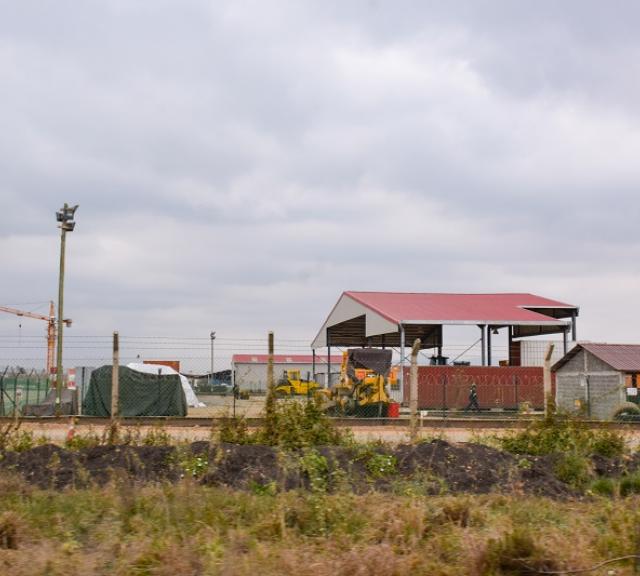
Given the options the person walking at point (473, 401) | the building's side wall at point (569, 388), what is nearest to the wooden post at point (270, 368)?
the building's side wall at point (569, 388)

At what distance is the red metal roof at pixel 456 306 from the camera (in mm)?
39812

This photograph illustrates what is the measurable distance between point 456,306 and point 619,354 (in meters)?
12.8

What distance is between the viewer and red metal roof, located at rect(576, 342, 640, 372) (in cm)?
3062

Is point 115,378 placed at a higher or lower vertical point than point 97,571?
higher

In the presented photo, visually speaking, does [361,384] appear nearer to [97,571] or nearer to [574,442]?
[574,442]

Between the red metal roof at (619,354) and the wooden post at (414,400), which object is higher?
the red metal roof at (619,354)

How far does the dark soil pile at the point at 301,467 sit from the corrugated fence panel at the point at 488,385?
26.2 m

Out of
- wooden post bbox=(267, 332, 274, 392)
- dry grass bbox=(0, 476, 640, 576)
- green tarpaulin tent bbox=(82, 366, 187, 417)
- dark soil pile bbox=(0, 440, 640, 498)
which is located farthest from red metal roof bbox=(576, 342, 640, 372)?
dry grass bbox=(0, 476, 640, 576)

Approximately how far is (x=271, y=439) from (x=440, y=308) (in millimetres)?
31551

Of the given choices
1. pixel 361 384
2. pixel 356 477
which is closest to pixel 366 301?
pixel 361 384

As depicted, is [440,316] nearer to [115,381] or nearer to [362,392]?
[362,392]

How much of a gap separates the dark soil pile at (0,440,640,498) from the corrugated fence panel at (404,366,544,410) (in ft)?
85.8

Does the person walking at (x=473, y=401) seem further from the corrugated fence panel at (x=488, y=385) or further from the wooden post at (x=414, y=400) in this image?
the wooden post at (x=414, y=400)

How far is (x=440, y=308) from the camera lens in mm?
43062
